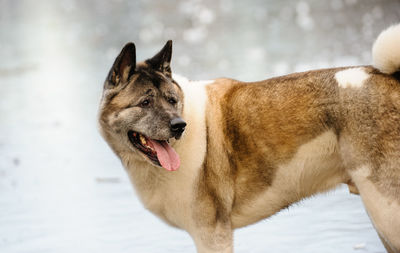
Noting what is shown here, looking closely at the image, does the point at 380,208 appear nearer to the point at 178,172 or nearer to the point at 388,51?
the point at 388,51

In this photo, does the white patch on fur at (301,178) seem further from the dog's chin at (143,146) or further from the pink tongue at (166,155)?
the dog's chin at (143,146)

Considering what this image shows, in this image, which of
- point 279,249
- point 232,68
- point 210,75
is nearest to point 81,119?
point 210,75

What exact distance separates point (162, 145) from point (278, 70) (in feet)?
22.7

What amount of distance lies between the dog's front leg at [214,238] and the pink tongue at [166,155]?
1.40 feet

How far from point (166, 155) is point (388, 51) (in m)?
1.42

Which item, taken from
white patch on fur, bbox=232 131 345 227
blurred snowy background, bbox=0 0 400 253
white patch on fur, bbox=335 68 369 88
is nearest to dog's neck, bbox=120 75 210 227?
white patch on fur, bbox=232 131 345 227

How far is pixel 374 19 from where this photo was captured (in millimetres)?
13188

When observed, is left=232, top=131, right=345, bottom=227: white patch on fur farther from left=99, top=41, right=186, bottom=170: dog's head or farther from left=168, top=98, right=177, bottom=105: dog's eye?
left=168, top=98, right=177, bottom=105: dog's eye

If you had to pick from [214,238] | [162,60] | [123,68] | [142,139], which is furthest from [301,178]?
[123,68]

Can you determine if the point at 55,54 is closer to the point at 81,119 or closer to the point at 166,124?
the point at 81,119

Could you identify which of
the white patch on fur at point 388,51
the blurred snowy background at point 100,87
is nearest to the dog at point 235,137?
the white patch on fur at point 388,51

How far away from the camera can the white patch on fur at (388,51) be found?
125 inches

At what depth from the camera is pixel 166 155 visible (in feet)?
11.5

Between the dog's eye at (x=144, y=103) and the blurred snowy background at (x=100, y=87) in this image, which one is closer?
the dog's eye at (x=144, y=103)
